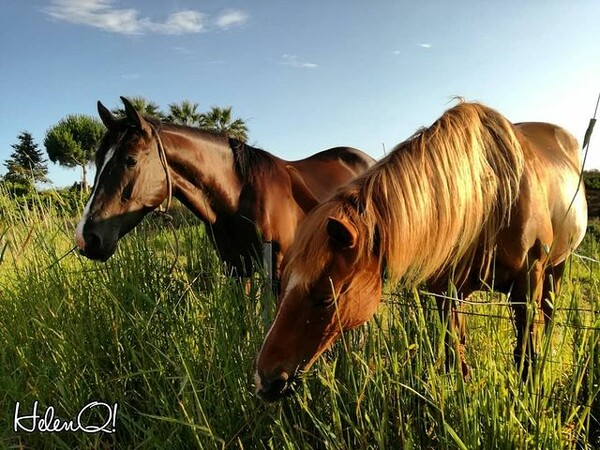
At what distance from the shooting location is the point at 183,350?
2.02m

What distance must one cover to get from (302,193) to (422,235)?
2306 millimetres

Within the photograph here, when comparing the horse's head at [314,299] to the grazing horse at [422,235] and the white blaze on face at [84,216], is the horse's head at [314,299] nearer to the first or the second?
the grazing horse at [422,235]

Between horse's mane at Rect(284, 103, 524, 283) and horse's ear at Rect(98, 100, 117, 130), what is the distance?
2035mm

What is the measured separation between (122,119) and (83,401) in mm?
1789

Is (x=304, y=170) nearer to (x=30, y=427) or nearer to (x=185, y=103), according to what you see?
(x=30, y=427)

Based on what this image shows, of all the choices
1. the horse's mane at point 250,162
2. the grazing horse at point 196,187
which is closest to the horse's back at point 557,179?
the grazing horse at point 196,187

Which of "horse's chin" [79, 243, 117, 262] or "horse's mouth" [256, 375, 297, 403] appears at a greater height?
"horse's chin" [79, 243, 117, 262]

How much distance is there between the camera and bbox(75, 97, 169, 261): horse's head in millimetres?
2680

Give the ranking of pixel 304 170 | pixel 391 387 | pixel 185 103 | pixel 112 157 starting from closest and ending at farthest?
pixel 391 387
pixel 112 157
pixel 304 170
pixel 185 103

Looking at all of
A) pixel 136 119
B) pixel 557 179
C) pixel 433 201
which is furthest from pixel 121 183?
pixel 557 179

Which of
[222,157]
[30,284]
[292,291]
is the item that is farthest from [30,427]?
[222,157]
